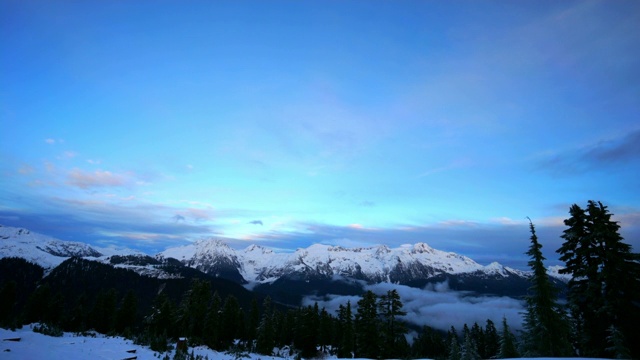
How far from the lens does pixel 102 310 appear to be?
66688 mm

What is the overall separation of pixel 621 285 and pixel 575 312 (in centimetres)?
387

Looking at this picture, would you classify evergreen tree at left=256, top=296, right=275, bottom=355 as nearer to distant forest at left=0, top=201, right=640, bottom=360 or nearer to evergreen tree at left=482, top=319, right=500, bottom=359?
distant forest at left=0, top=201, right=640, bottom=360

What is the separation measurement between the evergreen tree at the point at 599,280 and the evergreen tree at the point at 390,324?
20.0 metres

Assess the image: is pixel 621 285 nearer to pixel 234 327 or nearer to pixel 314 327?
pixel 314 327

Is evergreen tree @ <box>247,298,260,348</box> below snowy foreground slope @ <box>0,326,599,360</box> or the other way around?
below

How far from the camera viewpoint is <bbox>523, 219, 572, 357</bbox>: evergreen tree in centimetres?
2709

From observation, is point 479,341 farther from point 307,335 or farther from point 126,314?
point 126,314

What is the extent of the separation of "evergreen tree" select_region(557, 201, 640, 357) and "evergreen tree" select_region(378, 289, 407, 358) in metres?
20.0

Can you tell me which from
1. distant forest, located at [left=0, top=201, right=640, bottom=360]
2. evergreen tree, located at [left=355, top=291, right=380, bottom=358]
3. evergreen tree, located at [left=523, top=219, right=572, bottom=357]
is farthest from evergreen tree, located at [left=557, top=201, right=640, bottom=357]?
evergreen tree, located at [left=355, top=291, right=380, bottom=358]

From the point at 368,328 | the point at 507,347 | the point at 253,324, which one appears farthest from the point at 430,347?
the point at 368,328

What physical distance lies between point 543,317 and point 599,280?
9761 millimetres

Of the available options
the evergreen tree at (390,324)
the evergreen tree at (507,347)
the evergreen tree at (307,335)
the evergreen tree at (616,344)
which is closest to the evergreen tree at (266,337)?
the evergreen tree at (307,335)

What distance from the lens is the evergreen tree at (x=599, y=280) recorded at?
19484mm

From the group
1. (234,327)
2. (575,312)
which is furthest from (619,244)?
(234,327)
